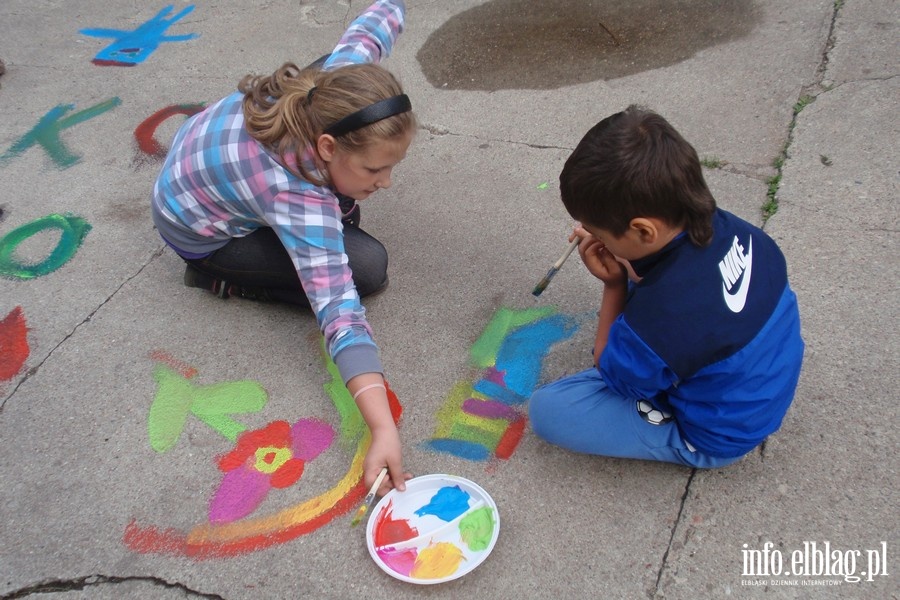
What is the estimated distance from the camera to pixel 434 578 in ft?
5.31

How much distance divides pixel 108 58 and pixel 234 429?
3.08 m

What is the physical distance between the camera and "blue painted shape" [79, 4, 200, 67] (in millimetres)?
4078

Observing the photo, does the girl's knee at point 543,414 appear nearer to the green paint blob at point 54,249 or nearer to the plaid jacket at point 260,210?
the plaid jacket at point 260,210

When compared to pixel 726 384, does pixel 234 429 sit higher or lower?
lower

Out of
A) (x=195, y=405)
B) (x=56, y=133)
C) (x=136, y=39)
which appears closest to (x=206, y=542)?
(x=195, y=405)

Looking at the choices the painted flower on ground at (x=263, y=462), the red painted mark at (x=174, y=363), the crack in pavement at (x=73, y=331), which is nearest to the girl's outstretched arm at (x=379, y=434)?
the painted flower on ground at (x=263, y=462)

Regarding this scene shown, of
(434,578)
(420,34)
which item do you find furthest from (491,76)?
(434,578)

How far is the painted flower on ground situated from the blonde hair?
0.75 metres

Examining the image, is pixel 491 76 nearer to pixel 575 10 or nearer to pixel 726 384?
pixel 575 10

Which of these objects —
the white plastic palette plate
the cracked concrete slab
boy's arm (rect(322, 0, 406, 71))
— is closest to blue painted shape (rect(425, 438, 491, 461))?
the cracked concrete slab

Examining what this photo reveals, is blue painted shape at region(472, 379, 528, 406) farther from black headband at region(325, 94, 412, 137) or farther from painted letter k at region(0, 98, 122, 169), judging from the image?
painted letter k at region(0, 98, 122, 169)

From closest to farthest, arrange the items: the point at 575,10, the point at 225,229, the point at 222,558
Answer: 1. the point at 222,558
2. the point at 225,229
3. the point at 575,10

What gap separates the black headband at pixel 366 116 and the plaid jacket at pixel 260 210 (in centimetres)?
13

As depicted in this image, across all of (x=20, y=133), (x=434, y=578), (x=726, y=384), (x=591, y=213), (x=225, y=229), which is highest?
(x=591, y=213)
